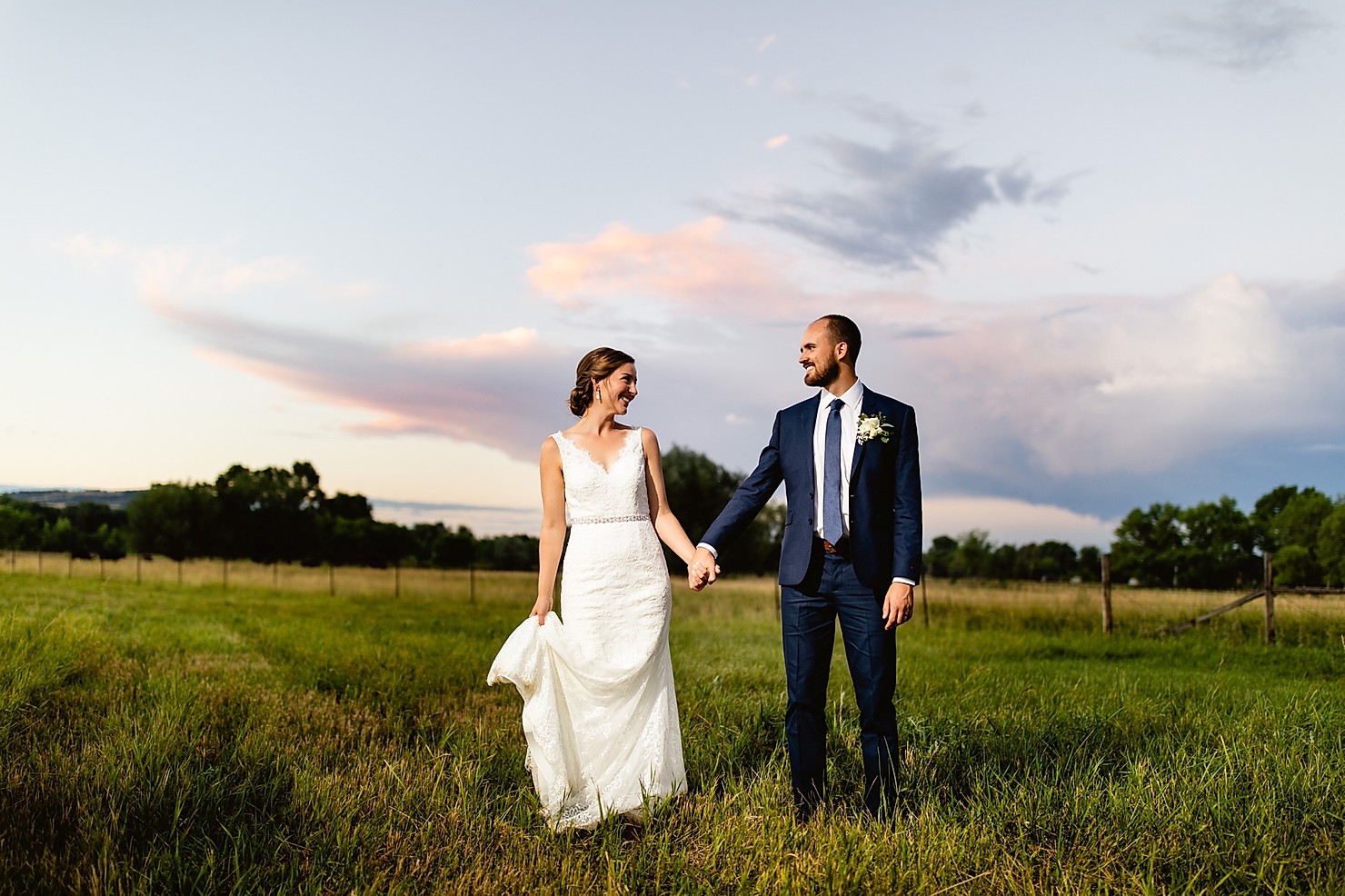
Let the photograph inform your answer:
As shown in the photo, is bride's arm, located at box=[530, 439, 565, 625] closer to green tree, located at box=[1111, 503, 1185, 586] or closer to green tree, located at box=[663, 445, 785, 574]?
green tree, located at box=[663, 445, 785, 574]

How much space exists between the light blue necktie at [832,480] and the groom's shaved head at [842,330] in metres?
0.31

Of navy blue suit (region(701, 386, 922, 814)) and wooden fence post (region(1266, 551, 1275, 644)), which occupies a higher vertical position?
navy blue suit (region(701, 386, 922, 814))

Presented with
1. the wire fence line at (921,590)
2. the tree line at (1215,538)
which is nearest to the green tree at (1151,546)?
the tree line at (1215,538)

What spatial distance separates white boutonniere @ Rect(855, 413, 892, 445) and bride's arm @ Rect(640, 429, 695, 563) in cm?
110

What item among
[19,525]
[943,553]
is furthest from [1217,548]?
[19,525]

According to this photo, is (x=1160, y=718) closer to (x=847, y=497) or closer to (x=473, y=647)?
(x=847, y=497)

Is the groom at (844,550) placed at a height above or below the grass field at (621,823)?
above

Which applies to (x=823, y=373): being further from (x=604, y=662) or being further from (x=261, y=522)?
(x=261, y=522)

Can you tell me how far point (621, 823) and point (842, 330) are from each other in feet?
9.67

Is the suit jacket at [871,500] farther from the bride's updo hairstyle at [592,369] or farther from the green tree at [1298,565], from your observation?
the green tree at [1298,565]

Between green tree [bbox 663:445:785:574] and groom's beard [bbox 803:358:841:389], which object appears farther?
green tree [bbox 663:445:785:574]

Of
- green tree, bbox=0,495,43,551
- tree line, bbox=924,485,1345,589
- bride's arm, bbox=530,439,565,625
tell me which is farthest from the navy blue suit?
tree line, bbox=924,485,1345,589

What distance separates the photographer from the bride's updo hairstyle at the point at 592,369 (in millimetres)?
5242

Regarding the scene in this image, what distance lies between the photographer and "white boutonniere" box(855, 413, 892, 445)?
5.13 m
